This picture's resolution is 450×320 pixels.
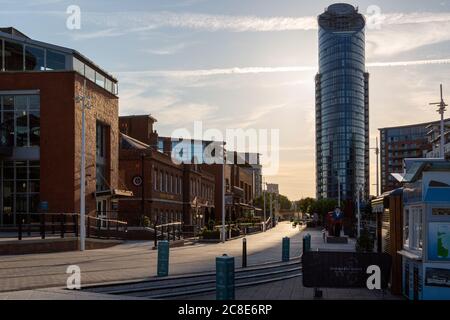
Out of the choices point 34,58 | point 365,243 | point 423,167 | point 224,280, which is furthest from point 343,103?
point 224,280

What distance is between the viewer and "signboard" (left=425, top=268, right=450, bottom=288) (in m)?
12.0

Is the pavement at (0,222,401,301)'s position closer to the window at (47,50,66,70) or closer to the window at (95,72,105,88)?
the window at (47,50,66,70)

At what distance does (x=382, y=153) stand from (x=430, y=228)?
535 feet

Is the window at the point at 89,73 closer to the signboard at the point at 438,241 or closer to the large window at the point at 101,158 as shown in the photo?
the large window at the point at 101,158

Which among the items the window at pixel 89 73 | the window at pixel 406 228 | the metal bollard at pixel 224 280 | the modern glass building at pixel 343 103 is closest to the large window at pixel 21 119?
the window at pixel 89 73

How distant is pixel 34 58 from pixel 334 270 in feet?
88.4

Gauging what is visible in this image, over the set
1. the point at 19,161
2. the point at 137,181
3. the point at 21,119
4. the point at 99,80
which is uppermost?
the point at 99,80

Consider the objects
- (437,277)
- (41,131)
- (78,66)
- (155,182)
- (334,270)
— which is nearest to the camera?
(437,277)

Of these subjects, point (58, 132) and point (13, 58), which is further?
point (13, 58)

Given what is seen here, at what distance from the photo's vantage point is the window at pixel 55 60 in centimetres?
3525

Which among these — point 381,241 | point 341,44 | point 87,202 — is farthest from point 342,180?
point 381,241

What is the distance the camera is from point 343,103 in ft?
534

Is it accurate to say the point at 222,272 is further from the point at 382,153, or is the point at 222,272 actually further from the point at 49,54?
the point at 382,153

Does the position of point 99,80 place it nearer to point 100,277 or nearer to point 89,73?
point 89,73
